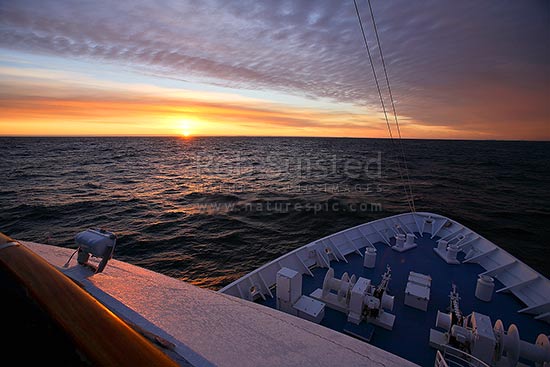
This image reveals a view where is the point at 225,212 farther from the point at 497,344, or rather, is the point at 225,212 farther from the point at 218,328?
the point at 218,328

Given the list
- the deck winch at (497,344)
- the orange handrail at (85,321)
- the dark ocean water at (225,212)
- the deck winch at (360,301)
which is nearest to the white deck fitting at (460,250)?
the deck winch at (360,301)

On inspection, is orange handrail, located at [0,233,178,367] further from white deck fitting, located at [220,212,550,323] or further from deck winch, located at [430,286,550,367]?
white deck fitting, located at [220,212,550,323]

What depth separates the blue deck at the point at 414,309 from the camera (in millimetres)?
6840

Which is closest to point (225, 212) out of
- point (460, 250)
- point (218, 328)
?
point (460, 250)

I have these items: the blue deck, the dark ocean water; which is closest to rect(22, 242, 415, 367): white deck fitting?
the blue deck

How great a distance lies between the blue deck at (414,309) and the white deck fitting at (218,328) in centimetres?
496

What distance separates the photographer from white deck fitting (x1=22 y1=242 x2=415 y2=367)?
2102mm

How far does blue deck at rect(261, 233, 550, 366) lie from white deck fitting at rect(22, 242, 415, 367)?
4964 millimetres

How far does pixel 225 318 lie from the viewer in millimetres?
2750

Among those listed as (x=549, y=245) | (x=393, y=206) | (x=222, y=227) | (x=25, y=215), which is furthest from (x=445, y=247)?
(x=25, y=215)

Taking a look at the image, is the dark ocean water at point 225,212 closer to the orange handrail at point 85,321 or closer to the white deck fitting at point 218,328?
the white deck fitting at point 218,328

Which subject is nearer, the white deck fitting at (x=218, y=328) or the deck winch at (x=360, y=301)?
the white deck fitting at (x=218, y=328)

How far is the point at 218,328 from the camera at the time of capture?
2.49 metres

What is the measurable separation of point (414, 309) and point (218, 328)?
321 inches
